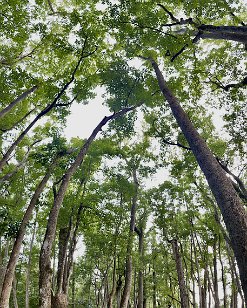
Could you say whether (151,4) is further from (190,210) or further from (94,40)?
(190,210)

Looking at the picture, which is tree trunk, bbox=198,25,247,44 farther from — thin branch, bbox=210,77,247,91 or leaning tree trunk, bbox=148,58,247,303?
leaning tree trunk, bbox=148,58,247,303

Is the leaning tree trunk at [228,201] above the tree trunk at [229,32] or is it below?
below

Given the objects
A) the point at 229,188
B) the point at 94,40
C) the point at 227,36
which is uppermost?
the point at 94,40

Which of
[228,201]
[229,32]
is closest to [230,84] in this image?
[229,32]

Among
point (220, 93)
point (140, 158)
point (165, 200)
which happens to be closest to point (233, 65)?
point (220, 93)

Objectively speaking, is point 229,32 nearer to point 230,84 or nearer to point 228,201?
point 230,84

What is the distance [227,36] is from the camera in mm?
8922

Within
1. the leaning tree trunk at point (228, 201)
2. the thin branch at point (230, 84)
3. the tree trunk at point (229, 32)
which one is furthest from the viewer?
the thin branch at point (230, 84)

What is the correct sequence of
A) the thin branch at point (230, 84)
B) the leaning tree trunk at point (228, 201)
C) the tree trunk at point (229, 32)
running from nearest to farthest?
1. the leaning tree trunk at point (228, 201)
2. the tree trunk at point (229, 32)
3. the thin branch at point (230, 84)

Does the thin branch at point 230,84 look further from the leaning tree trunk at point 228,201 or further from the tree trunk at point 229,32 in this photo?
the leaning tree trunk at point 228,201

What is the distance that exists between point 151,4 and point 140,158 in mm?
10533

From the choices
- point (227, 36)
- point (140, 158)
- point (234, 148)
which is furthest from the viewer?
point (140, 158)

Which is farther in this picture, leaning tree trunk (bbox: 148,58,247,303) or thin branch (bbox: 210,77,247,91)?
thin branch (bbox: 210,77,247,91)

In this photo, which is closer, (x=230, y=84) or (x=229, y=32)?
(x=229, y=32)
